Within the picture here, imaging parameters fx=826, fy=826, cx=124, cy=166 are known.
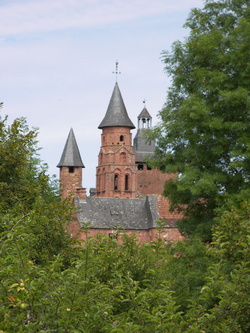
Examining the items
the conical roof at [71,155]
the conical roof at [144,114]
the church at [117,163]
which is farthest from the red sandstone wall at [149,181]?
the conical roof at [71,155]

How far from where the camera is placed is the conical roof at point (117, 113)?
407ft

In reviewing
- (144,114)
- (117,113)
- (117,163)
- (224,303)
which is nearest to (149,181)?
(117,163)

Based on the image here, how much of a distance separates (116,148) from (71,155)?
38.0 feet

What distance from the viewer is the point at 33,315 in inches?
375

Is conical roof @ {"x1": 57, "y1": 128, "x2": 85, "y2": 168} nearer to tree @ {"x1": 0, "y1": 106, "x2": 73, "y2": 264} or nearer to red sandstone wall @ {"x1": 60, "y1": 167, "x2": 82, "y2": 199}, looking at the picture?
red sandstone wall @ {"x1": 60, "y1": 167, "x2": 82, "y2": 199}

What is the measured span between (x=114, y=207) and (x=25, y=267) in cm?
8118

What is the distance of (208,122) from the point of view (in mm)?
28938

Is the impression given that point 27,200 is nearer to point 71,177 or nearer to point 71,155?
point 71,177

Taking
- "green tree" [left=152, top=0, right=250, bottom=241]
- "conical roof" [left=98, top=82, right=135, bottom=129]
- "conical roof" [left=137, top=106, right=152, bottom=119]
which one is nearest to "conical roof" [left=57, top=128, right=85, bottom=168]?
"conical roof" [left=98, top=82, right=135, bottom=129]

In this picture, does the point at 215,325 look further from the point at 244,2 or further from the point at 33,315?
the point at 244,2

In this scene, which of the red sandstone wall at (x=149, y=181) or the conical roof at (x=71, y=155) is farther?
the red sandstone wall at (x=149, y=181)

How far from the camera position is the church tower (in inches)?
4843

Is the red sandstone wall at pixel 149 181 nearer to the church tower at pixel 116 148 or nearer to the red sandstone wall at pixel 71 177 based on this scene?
the church tower at pixel 116 148

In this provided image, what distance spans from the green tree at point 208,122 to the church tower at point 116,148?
8993 cm
